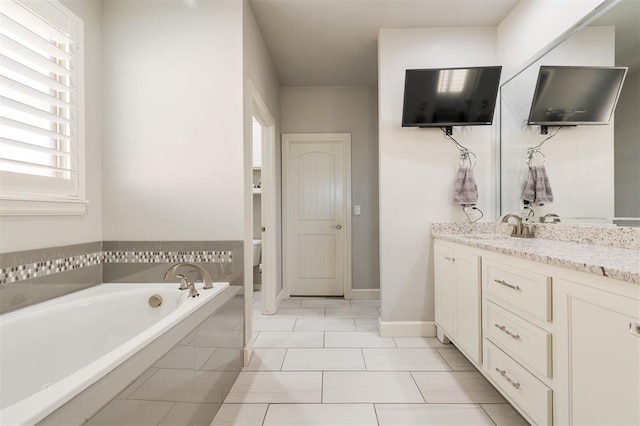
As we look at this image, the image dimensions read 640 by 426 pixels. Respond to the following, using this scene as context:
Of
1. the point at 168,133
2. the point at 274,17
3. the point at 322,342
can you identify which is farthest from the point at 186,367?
the point at 274,17

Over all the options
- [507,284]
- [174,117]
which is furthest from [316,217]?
[507,284]

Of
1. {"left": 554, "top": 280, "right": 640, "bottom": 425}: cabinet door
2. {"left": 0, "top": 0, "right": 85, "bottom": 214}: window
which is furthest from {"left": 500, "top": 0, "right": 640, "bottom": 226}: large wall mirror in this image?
{"left": 0, "top": 0, "right": 85, "bottom": 214}: window

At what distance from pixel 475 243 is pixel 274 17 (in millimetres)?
2252

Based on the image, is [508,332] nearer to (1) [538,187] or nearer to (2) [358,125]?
(1) [538,187]

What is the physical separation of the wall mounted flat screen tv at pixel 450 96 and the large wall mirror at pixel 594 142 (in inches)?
8.2

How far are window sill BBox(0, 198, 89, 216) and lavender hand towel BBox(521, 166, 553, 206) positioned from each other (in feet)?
9.75

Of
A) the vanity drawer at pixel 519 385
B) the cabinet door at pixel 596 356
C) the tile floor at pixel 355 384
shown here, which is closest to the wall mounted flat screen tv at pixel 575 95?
the cabinet door at pixel 596 356

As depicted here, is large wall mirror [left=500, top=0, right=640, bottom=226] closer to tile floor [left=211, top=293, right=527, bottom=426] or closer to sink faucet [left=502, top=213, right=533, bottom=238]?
sink faucet [left=502, top=213, right=533, bottom=238]

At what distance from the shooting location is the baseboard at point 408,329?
2557 mm

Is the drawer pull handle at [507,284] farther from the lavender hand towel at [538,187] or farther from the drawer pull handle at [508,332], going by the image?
the lavender hand towel at [538,187]

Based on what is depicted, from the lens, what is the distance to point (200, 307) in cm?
155

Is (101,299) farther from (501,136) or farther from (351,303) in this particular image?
(501,136)

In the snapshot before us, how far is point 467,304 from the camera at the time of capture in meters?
1.92

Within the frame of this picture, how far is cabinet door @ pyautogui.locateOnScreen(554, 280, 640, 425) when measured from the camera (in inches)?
35.0
